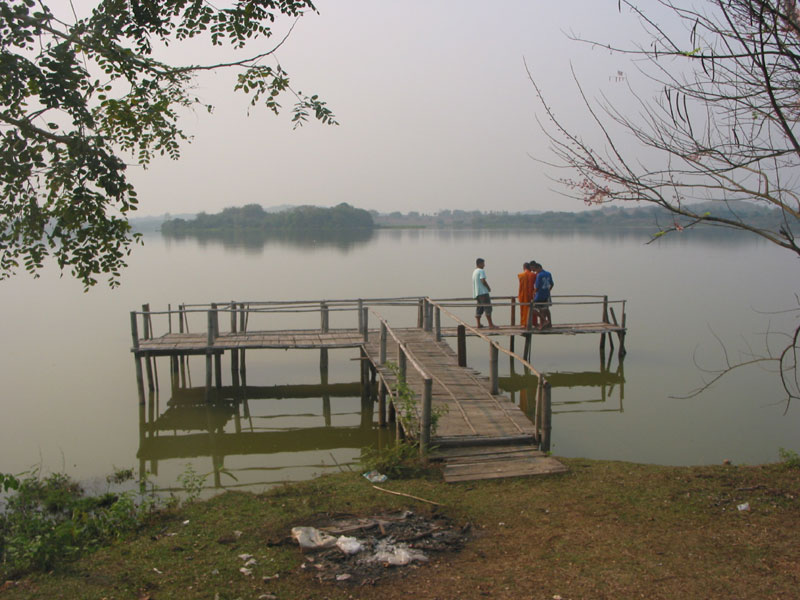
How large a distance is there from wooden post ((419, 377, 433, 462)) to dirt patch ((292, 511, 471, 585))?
169cm

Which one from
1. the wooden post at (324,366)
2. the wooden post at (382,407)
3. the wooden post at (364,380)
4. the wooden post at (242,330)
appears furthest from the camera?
the wooden post at (324,366)

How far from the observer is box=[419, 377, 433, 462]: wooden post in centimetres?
773

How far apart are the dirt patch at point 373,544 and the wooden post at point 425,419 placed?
5.56 feet

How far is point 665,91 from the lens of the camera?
17.7 feet

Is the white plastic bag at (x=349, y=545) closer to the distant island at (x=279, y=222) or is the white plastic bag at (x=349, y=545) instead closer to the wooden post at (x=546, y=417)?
the wooden post at (x=546, y=417)

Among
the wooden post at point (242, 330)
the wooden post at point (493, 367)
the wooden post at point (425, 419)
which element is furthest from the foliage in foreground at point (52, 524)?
the wooden post at point (242, 330)

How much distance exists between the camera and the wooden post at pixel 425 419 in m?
7.73

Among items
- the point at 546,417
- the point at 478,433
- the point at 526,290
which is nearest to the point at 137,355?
the point at 478,433

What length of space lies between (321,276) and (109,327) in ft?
56.0

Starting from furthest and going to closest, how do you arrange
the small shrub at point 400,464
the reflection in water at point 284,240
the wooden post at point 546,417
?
the reflection in water at point 284,240
the wooden post at point 546,417
the small shrub at point 400,464

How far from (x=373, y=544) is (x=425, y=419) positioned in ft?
8.06

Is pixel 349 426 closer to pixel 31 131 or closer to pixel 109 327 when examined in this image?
pixel 31 131

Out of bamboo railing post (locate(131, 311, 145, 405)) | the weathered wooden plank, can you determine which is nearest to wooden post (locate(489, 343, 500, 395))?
the weathered wooden plank

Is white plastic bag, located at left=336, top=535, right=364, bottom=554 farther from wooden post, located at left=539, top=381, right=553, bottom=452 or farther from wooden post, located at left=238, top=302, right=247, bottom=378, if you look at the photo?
wooden post, located at left=238, top=302, right=247, bottom=378
